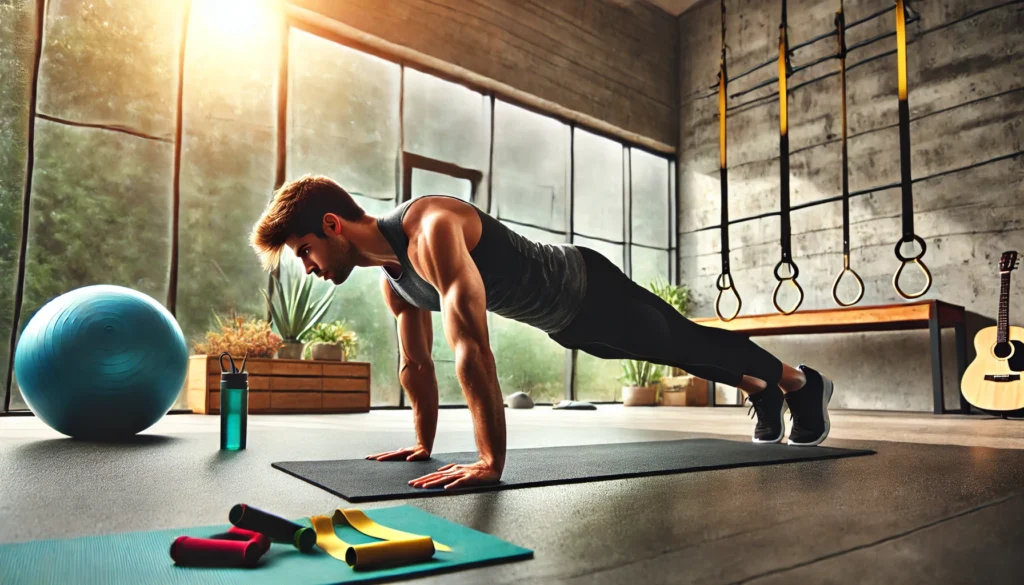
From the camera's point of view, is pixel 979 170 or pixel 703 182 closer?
pixel 979 170

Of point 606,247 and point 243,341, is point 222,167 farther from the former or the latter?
point 606,247

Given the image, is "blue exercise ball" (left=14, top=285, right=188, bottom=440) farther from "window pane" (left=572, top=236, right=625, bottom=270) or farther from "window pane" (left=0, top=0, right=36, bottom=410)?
"window pane" (left=572, top=236, right=625, bottom=270)

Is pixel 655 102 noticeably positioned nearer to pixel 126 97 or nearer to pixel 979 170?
pixel 979 170

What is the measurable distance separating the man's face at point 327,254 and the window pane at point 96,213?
3.69 m

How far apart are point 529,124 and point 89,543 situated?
22.4 ft

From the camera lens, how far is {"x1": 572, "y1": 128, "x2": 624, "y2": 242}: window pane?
784 cm

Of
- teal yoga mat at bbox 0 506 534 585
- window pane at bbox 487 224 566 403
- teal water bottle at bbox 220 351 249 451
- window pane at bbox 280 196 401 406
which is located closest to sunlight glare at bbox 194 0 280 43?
window pane at bbox 280 196 401 406

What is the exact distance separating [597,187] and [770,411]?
5.61 m

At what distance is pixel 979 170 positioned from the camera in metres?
6.13

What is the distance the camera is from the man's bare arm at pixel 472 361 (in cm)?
158

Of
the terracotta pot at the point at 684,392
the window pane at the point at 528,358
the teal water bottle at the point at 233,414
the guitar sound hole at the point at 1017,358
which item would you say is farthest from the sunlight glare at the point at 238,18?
the guitar sound hole at the point at 1017,358

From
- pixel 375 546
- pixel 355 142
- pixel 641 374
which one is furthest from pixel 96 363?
pixel 641 374

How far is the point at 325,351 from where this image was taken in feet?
17.5

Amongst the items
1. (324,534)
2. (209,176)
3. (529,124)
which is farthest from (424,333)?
(529,124)
